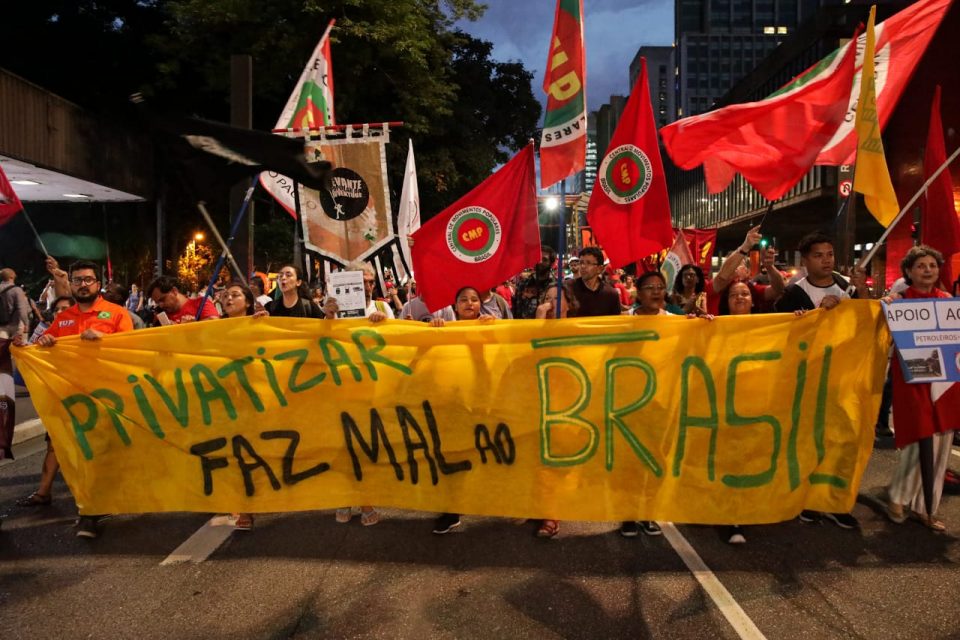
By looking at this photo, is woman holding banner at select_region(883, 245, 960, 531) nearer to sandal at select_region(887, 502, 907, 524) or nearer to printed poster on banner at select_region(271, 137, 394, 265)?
sandal at select_region(887, 502, 907, 524)

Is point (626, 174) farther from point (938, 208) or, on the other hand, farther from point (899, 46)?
point (938, 208)

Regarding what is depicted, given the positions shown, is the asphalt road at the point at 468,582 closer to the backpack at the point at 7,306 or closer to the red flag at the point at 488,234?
the red flag at the point at 488,234

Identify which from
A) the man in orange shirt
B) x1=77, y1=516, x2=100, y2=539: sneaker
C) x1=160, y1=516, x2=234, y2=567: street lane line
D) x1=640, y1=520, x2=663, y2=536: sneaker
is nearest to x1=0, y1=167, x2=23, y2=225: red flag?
the man in orange shirt

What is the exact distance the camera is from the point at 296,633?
2.96 meters

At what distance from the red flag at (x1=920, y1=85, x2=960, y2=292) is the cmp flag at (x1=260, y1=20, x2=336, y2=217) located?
257 inches

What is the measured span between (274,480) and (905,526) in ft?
13.2

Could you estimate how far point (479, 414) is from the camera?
4004 mm

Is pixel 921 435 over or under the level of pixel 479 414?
under

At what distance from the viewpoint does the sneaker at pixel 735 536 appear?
3.91 metres

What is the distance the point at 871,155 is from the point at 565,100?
2.11m

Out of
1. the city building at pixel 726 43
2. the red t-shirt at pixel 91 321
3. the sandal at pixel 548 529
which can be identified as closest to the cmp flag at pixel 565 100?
the sandal at pixel 548 529

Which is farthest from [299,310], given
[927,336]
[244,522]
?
[927,336]

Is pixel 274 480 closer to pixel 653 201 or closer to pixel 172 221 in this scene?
pixel 653 201

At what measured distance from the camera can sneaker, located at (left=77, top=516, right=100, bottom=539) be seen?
4.06 metres
